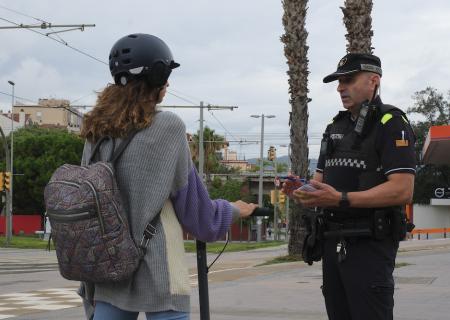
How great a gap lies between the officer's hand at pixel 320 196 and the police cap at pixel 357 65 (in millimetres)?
647

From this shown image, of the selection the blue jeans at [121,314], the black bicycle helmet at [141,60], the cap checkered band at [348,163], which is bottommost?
the blue jeans at [121,314]

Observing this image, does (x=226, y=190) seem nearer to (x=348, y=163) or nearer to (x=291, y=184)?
(x=291, y=184)

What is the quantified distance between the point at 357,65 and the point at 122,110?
1.27 metres

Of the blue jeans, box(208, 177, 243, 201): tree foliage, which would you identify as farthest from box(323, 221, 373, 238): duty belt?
box(208, 177, 243, 201): tree foliage

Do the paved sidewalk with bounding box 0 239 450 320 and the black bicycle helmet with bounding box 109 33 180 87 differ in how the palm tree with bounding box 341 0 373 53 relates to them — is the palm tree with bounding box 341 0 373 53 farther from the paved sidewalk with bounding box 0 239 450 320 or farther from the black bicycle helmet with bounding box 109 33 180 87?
the black bicycle helmet with bounding box 109 33 180 87

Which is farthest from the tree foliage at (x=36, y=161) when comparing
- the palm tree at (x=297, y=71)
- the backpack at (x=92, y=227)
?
the backpack at (x=92, y=227)

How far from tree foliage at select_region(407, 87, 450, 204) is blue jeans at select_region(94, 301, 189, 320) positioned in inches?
2429

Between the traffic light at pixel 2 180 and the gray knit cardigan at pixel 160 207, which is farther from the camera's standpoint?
the traffic light at pixel 2 180

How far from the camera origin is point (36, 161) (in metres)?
61.4

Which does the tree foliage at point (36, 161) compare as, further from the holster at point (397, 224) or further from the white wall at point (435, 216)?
the holster at point (397, 224)

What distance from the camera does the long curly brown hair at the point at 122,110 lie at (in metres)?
2.98

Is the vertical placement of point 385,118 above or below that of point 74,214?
above

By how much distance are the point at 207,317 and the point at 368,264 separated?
2.56 feet

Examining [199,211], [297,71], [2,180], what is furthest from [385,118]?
[2,180]
